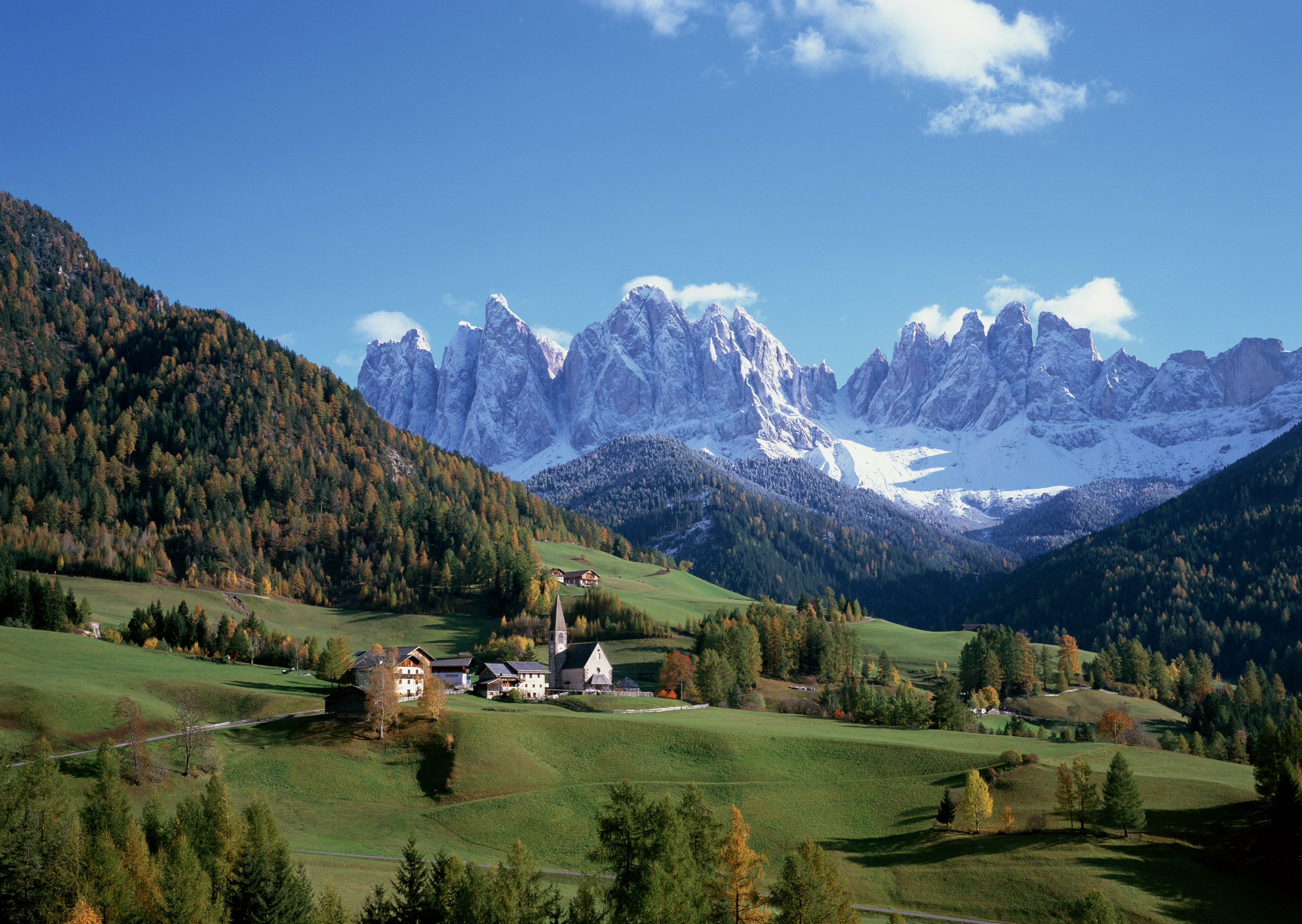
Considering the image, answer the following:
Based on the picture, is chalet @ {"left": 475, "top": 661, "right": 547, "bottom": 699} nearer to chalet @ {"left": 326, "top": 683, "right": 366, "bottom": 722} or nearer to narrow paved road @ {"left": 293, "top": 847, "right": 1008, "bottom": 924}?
chalet @ {"left": 326, "top": 683, "right": 366, "bottom": 722}

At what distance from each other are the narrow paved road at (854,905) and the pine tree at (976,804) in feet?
43.1

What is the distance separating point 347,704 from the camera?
A: 286 ft

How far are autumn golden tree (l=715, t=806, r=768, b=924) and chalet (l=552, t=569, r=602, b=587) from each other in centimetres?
14829

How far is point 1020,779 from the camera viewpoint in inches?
2918

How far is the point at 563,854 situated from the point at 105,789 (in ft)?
91.2

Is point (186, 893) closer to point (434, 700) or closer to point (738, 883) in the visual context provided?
point (738, 883)

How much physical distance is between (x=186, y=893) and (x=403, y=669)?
6858 cm

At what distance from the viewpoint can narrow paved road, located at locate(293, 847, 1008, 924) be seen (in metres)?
54.7

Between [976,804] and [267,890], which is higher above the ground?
[976,804]

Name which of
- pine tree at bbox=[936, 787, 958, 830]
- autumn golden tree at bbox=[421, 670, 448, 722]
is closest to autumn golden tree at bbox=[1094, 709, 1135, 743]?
pine tree at bbox=[936, 787, 958, 830]

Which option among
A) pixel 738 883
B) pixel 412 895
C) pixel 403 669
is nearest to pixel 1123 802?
pixel 738 883

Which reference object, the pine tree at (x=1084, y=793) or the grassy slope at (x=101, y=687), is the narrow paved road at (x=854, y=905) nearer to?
the pine tree at (x=1084, y=793)

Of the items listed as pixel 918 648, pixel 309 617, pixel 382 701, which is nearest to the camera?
pixel 382 701

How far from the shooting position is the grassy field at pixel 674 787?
58.4 metres
